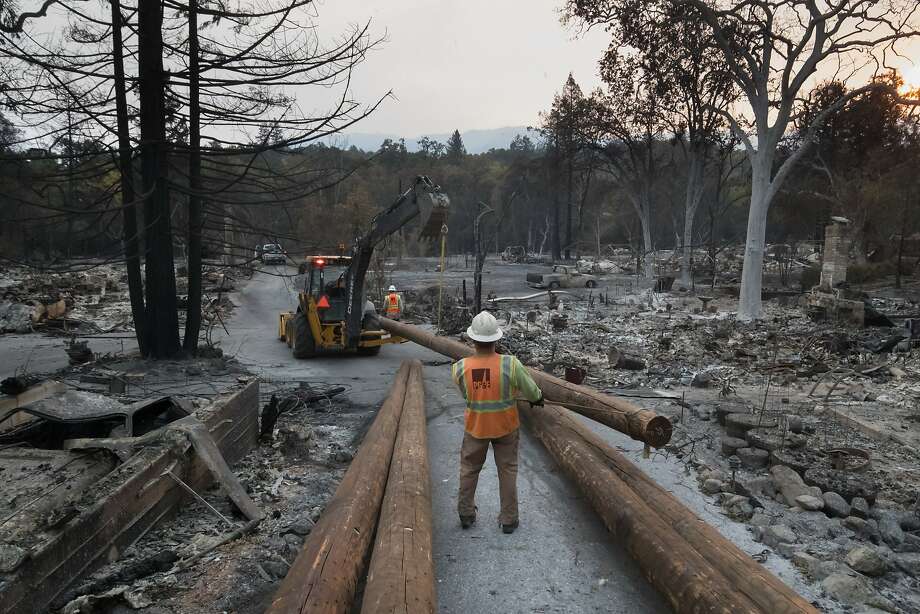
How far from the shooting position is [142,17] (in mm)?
9945

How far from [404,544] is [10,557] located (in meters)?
2.00

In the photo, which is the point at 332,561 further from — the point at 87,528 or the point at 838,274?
the point at 838,274

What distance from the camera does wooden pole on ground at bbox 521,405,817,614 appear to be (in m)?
3.00

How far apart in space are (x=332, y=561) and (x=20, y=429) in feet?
11.1

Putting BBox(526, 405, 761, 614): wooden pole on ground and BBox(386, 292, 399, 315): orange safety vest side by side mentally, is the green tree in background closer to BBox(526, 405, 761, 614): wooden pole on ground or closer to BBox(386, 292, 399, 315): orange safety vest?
BBox(386, 292, 399, 315): orange safety vest

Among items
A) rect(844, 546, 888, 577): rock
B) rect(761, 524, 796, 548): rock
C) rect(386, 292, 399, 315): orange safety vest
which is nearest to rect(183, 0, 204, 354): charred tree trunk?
rect(386, 292, 399, 315): orange safety vest

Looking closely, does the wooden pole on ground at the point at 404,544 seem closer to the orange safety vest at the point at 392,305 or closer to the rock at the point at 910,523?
the rock at the point at 910,523

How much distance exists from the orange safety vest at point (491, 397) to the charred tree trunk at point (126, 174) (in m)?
6.25

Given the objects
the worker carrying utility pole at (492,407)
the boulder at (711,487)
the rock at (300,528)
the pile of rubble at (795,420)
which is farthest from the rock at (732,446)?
the rock at (300,528)

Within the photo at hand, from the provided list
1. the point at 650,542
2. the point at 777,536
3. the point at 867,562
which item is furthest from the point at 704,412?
the point at 650,542

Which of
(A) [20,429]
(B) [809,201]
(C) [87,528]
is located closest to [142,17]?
(A) [20,429]

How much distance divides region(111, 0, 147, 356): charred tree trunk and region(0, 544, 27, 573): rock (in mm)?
6181

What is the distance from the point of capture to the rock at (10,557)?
9.18ft

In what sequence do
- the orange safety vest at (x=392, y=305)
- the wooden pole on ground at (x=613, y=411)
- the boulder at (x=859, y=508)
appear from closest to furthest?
the wooden pole on ground at (x=613, y=411) → the boulder at (x=859, y=508) → the orange safety vest at (x=392, y=305)
